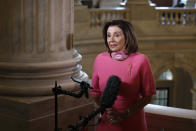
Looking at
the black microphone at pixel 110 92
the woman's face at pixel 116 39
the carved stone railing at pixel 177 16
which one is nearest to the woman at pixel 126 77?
the woman's face at pixel 116 39

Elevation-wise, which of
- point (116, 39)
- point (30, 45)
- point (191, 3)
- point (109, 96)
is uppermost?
point (191, 3)

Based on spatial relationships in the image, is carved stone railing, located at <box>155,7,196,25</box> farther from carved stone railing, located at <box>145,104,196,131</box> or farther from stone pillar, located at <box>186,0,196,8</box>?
carved stone railing, located at <box>145,104,196,131</box>

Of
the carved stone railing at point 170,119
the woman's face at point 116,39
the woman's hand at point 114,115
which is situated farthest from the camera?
the carved stone railing at point 170,119

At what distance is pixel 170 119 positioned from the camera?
13.9ft

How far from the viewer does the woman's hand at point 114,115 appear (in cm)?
318

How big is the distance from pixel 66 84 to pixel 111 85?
119 cm

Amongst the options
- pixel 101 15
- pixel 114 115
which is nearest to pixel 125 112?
pixel 114 115

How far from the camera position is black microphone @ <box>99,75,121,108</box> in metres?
2.84

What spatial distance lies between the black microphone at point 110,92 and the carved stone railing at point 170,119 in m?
1.42

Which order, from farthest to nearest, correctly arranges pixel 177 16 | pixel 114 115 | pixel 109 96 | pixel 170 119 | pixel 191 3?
pixel 191 3, pixel 177 16, pixel 170 119, pixel 114 115, pixel 109 96

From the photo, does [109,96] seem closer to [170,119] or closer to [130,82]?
[130,82]

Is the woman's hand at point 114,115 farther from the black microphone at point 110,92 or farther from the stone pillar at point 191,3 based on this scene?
the stone pillar at point 191,3

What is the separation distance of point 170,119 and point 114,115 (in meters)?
1.22

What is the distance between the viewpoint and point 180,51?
48.5 feet
